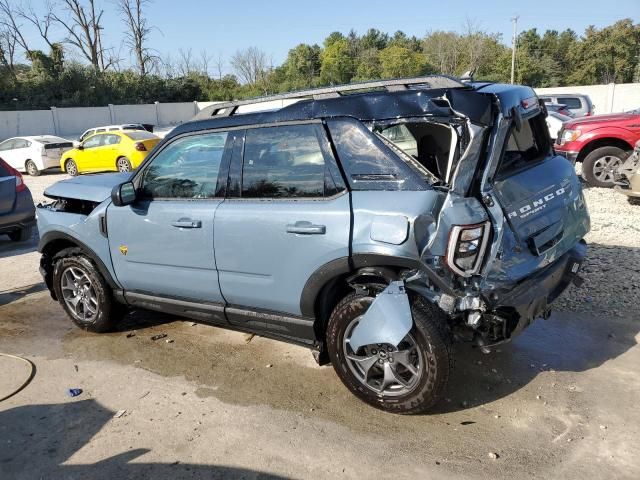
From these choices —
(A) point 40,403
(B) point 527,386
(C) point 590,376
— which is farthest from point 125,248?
(C) point 590,376

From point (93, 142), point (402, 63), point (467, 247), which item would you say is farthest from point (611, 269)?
point (402, 63)

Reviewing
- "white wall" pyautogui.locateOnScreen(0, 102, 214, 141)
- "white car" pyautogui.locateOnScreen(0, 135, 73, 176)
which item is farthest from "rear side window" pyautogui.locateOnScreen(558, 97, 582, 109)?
"white wall" pyautogui.locateOnScreen(0, 102, 214, 141)

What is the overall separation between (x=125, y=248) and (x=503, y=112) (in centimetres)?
306

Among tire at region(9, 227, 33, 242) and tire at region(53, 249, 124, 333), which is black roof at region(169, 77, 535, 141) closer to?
tire at region(53, 249, 124, 333)

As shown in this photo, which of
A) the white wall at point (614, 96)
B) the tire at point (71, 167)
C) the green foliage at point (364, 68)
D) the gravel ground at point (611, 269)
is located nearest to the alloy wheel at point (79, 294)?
the gravel ground at point (611, 269)

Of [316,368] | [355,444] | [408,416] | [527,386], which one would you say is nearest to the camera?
[355,444]

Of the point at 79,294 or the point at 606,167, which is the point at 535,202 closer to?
the point at 79,294

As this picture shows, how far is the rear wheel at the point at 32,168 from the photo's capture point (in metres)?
18.9

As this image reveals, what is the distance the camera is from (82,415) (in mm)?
3543

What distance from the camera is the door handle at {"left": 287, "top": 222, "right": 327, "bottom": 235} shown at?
3.30m

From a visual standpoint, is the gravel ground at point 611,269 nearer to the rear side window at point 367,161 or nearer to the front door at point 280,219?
the rear side window at point 367,161

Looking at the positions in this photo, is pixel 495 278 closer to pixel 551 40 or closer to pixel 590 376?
pixel 590 376

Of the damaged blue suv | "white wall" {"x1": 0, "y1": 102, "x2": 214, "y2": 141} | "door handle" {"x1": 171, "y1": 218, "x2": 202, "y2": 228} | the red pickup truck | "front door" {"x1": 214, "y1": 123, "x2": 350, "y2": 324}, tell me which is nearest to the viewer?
the damaged blue suv

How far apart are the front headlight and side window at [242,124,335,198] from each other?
8186 mm
